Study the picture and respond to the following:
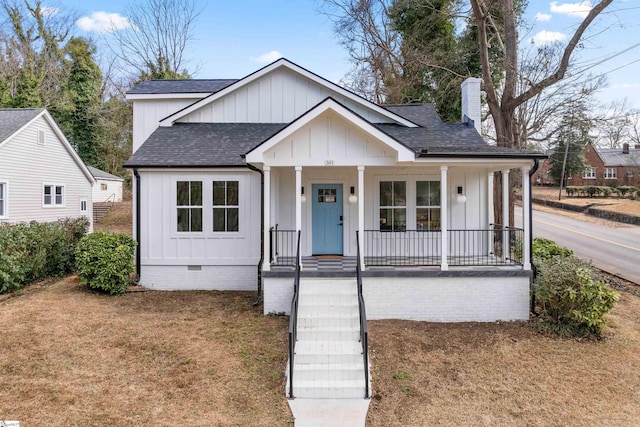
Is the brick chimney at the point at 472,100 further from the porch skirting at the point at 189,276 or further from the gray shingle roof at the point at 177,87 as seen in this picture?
the porch skirting at the point at 189,276

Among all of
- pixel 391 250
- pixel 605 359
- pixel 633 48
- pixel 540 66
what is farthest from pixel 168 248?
pixel 633 48

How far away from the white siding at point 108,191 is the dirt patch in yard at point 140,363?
852 inches

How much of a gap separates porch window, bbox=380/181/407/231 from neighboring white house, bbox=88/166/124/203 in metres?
24.6

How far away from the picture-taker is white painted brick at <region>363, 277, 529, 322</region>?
26.1 ft

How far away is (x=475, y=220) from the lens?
10016 millimetres

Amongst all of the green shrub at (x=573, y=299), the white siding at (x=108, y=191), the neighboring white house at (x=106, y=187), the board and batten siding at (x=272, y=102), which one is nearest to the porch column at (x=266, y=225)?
the board and batten siding at (x=272, y=102)

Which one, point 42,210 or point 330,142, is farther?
point 42,210

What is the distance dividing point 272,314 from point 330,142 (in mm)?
3973

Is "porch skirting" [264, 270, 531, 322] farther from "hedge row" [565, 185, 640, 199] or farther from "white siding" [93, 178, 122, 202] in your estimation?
"hedge row" [565, 185, 640, 199]

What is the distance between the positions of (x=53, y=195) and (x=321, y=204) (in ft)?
49.6

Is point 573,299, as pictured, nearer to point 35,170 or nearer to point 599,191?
point 35,170

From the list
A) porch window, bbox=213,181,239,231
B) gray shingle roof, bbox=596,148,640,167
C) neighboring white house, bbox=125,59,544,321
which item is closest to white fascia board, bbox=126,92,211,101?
neighboring white house, bbox=125,59,544,321

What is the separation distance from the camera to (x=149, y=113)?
40.0ft

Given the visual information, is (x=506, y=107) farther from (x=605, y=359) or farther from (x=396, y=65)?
(x=605, y=359)
